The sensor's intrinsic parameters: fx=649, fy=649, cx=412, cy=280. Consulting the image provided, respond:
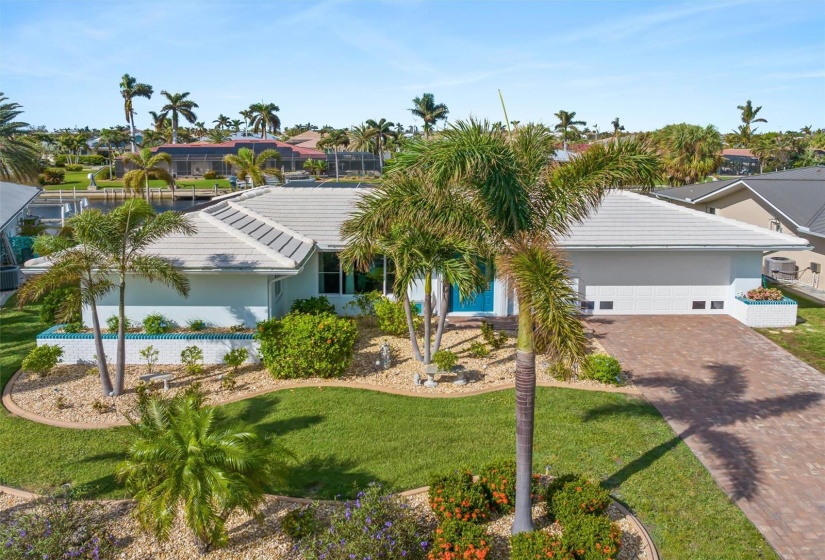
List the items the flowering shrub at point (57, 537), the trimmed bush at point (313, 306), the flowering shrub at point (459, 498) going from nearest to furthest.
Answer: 1. the flowering shrub at point (57, 537)
2. the flowering shrub at point (459, 498)
3. the trimmed bush at point (313, 306)

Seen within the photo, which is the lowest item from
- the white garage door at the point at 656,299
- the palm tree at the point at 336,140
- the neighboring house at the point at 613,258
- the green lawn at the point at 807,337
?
the green lawn at the point at 807,337

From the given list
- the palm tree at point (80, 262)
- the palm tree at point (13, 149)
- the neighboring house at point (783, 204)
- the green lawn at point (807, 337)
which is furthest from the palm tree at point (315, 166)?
the palm tree at point (80, 262)

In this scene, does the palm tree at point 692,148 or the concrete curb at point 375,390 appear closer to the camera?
the concrete curb at point 375,390

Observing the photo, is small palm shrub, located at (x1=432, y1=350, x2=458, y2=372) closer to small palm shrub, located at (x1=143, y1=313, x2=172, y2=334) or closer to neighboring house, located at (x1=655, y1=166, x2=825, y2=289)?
small palm shrub, located at (x1=143, y1=313, x2=172, y2=334)

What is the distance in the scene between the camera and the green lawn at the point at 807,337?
15783 millimetres

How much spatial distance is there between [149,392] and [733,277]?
53.5 feet

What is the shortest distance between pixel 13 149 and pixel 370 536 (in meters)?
30.9

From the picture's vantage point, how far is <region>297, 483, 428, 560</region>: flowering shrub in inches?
291

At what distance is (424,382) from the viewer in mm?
14047

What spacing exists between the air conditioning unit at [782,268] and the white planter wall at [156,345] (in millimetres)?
19173

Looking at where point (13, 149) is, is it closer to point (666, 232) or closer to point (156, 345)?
point (156, 345)

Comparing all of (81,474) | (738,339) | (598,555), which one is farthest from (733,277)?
(81,474)

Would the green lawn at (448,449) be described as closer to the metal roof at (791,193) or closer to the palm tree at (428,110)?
the metal roof at (791,193)

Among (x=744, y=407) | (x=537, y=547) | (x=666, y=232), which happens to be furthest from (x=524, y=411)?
(x=666, y=232)
